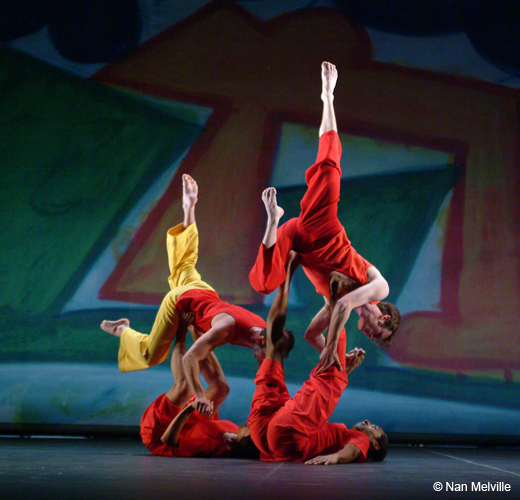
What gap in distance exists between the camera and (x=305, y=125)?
5258mm

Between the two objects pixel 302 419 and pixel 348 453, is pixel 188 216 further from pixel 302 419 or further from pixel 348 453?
pixel 348 453

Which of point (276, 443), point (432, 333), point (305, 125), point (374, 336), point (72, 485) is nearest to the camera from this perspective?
point (72, 485)

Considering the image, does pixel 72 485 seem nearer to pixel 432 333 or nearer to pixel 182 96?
pixel 432 333

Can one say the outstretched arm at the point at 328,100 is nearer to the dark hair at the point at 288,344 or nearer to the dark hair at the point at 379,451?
the dark hair at the point at 288,344

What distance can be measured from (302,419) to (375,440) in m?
0.45

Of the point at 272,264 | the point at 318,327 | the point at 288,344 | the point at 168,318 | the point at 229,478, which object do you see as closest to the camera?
the point at 229,478

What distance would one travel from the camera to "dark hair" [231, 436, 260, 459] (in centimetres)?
316

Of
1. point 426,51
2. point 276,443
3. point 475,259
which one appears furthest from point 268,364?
point 426,51

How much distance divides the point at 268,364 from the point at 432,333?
2318mm

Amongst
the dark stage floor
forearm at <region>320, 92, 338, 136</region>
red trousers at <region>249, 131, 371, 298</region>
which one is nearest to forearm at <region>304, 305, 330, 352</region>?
red trousers at <region>249, 131, 371, 298</region>

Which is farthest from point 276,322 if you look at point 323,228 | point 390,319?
point 390,319

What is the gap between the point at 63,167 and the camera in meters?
5.31

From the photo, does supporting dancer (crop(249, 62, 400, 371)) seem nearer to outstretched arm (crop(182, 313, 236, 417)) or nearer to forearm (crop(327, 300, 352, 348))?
forearm (crop(327, 300, 352, 348))

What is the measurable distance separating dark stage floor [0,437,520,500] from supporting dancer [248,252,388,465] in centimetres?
11
